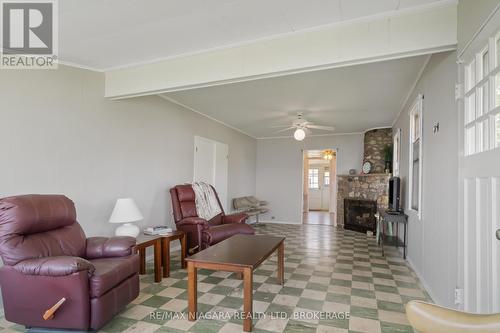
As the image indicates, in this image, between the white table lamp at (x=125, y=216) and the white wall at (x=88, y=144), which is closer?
the white wall at (x=88, y=144)

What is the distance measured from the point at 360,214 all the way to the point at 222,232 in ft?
13.2

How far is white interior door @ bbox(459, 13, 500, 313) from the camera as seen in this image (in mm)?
1554

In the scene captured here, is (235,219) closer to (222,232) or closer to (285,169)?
(222,232)

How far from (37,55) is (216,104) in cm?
245

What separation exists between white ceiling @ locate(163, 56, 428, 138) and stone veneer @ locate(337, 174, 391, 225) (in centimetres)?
124

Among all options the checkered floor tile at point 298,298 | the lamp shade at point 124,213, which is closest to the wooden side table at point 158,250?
the checkered floor tile at point 298,298

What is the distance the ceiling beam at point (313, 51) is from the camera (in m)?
2.09

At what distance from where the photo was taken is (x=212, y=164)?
18.7 feet

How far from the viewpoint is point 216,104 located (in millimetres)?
4648

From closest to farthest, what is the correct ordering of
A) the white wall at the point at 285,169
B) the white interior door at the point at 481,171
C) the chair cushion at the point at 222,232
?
the white interior door at the point at 481,171 < the chair cushion at the point at 222,232 < the white wall at the point at 285,169

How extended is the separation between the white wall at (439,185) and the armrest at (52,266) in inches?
107

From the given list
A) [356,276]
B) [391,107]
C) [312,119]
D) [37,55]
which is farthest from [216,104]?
[356,276]

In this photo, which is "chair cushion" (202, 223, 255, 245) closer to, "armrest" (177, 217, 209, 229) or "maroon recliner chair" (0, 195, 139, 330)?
"armrest" (177, 217, 209, 229)

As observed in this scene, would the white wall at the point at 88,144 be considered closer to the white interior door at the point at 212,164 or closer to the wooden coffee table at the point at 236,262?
the white interior door at the point at 212,164
